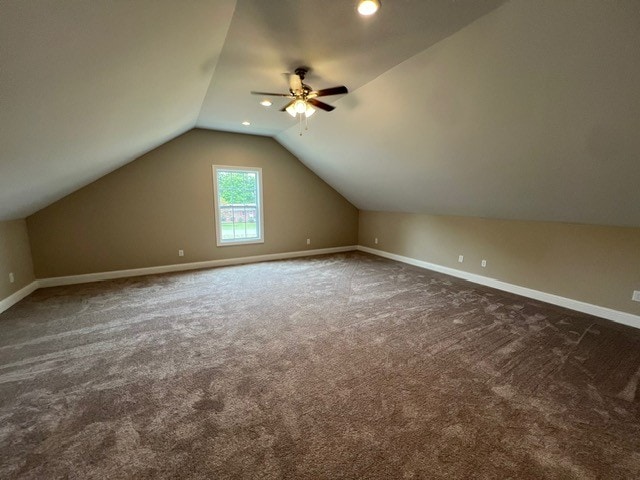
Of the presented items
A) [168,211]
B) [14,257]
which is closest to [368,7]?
[168,211]

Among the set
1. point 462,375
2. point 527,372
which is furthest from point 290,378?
point 527,372

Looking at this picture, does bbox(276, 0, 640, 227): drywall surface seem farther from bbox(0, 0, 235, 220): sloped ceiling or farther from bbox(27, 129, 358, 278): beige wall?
bbox(27, 129, 358, 278): beige wall

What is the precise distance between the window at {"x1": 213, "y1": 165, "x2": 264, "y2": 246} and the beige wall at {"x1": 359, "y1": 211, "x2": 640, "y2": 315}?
3.25 meters

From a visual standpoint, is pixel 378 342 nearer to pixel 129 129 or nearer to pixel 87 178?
pixel 129 129

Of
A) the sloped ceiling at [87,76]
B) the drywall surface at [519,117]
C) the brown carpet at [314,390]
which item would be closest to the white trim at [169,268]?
the brown carpet at [314,390]

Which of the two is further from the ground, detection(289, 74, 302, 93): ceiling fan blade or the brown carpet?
detection(289, 74, 302, 93): ceiling fan blade

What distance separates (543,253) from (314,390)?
145 inches

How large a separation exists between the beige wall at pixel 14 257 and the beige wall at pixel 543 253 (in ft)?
20.5

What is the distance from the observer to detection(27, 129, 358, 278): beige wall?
410 cm

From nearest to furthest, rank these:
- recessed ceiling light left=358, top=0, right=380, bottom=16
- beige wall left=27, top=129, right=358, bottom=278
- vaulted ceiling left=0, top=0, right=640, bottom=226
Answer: vaulted ceiling left=0, top=0, right=640, bottom=226, recessed ceiling light left=358, top=0, right=380, bottom=16, beige wall left=27, top=129, right=358, bottom=278

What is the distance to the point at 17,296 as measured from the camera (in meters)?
3.46

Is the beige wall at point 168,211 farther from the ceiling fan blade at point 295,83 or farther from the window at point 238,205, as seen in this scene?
the ceiling fan blade at point 295,83

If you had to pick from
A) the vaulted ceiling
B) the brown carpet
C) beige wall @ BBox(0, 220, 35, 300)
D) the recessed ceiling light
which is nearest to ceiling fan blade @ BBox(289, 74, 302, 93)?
the vaulted ceiling

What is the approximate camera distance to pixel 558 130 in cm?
231
